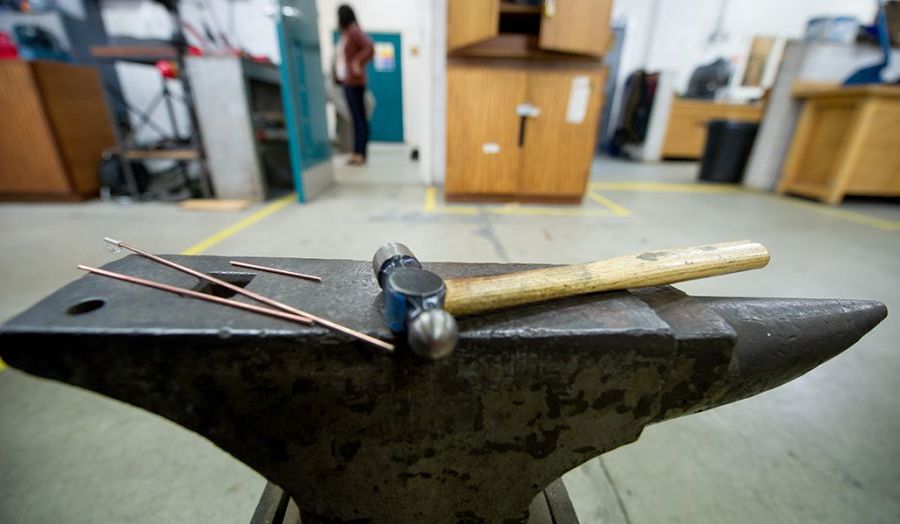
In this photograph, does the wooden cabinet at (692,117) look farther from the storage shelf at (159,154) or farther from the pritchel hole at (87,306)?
the pritchel hole at (87,306)

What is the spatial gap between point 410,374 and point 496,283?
0.16 meters

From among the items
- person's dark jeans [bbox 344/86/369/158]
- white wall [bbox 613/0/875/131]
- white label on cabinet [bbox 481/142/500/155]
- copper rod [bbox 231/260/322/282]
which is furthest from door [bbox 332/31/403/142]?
copper rod [bbox 231/260/322/282]

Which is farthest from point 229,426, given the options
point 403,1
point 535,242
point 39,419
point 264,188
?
point 403,1

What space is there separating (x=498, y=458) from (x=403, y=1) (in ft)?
27.3

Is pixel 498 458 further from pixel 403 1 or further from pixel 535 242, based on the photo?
pixel 403 1

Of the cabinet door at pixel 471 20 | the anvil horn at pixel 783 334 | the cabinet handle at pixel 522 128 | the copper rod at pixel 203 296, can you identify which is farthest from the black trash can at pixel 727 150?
the copper rod at pixel 203 296

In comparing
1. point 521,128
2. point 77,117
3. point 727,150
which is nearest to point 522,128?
point 521,128

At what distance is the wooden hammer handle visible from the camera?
18.9 inches

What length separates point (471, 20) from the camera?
271 cm

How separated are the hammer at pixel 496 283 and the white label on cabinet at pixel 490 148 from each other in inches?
107

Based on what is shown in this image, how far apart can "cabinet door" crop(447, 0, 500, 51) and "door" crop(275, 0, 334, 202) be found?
4.01ft

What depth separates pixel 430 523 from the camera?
2.04 feet

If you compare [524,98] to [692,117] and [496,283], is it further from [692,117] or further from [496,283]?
[692,117]

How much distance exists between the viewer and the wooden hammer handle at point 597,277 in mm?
479
